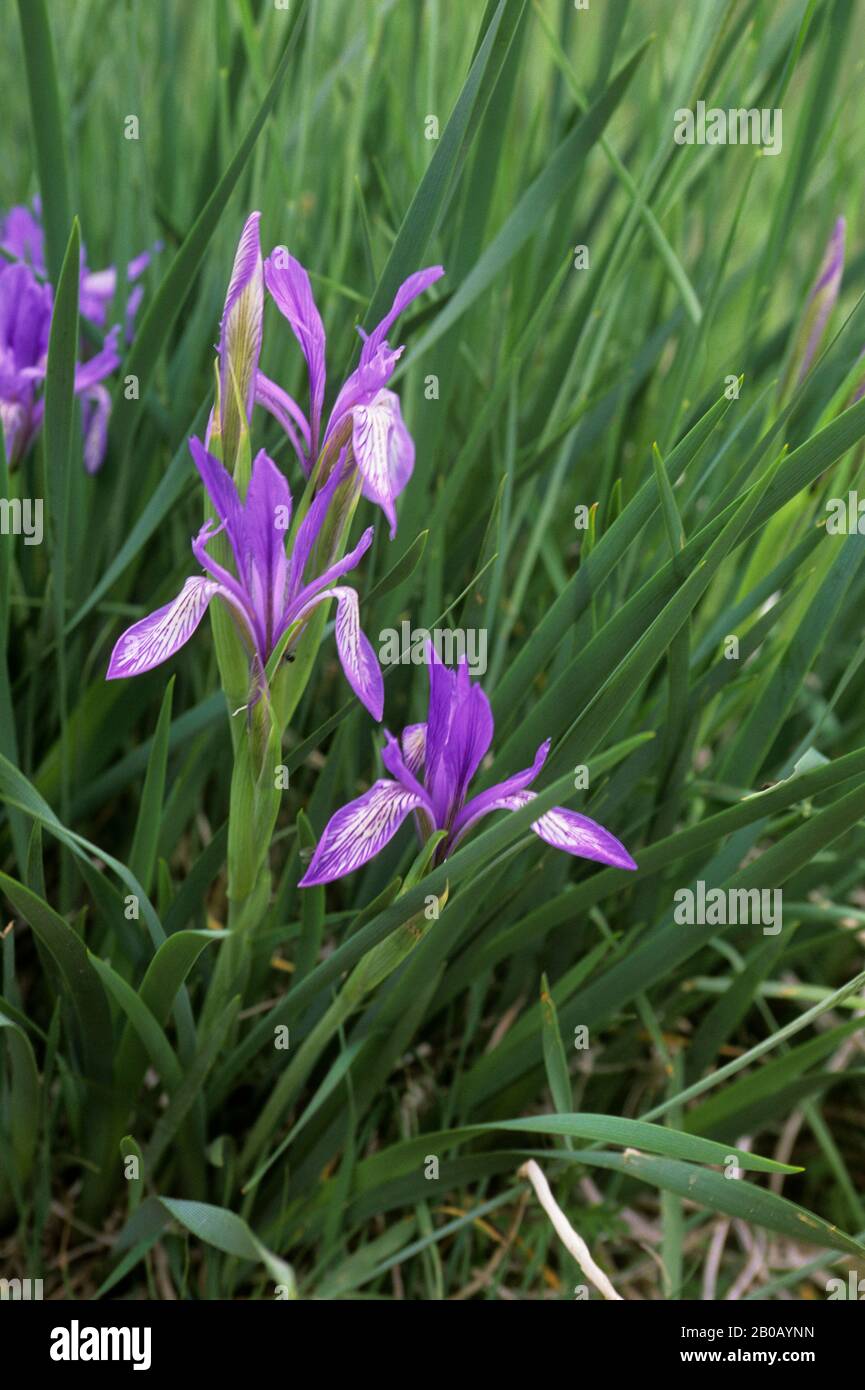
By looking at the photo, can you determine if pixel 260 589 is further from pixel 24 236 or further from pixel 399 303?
pixel 24 236

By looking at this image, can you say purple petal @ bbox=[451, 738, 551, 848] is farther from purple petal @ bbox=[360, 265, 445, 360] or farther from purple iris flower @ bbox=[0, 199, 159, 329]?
purple iris flower @ bbox=[0, 199, 159, 329]

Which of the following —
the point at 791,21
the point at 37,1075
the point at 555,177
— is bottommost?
the point at 37,1075

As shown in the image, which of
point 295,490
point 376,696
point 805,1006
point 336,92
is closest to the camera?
point 376,696

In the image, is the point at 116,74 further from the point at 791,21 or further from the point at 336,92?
the point at 791,21

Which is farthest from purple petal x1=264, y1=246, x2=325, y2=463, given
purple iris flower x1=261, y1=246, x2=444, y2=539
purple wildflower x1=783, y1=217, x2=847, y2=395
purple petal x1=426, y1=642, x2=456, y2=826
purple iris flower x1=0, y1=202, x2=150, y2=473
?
purple wildflower x1=783, y1=217, x2=847, y2=395

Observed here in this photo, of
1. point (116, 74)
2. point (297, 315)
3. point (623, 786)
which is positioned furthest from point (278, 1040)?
point (116, 74)

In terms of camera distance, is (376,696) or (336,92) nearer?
(376,696)
